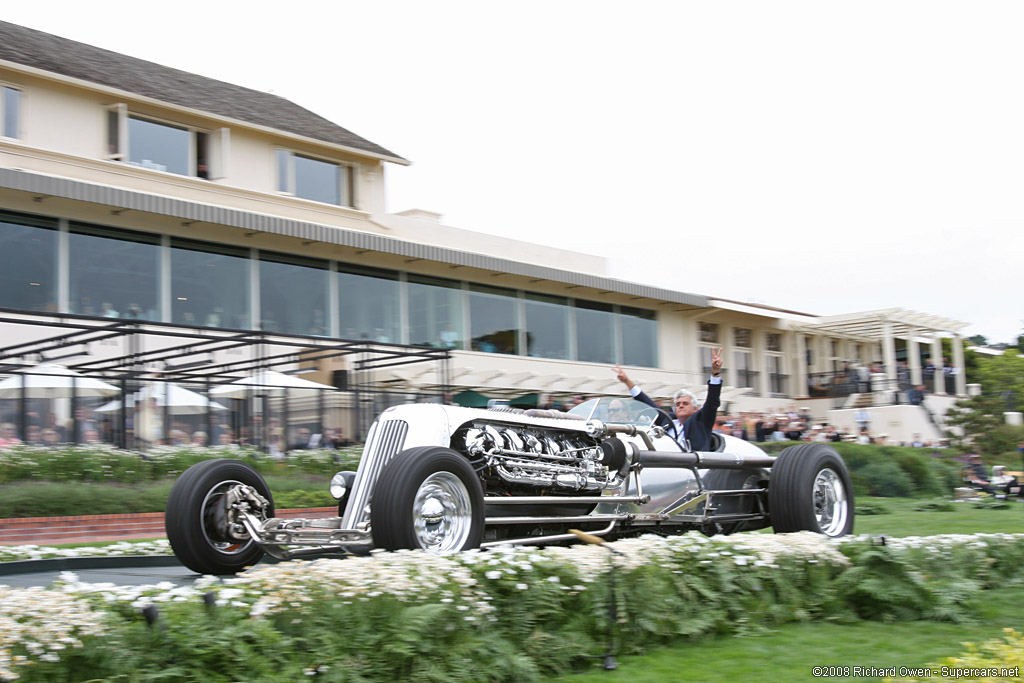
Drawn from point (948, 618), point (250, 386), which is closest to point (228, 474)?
point (948, 618)

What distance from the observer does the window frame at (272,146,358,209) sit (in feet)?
92.2

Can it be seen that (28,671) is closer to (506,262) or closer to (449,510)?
(449,510)

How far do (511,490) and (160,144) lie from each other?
20.8 m

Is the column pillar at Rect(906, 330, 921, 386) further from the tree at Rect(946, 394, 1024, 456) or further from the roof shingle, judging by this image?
the roof shingle

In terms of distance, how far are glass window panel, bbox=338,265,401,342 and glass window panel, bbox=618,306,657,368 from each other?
10795 millimetres

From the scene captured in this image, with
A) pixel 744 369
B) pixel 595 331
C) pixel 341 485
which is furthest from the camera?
pixel 744 369

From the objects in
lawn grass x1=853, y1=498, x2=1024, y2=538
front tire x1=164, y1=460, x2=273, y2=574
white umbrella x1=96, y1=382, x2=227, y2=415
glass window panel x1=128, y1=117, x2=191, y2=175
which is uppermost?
glass window panel x1=128, y1=117, x2=191, y2=175

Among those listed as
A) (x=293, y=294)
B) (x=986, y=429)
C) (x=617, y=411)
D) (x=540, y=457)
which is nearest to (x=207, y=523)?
(x=540, y=457)

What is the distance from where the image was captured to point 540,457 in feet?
24.9

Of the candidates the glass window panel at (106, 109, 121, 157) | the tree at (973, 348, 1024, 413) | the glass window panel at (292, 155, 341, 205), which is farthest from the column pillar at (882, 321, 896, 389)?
the glass window panel at (106, 109, 121, 157)

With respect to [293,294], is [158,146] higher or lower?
higher

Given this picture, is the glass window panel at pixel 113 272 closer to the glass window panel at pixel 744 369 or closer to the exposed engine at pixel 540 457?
the exposed engine at pixel 540 457

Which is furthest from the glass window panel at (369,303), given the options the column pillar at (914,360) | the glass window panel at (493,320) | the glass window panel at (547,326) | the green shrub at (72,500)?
the column pillar at (914,360)

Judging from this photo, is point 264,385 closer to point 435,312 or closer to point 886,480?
point 435,312
